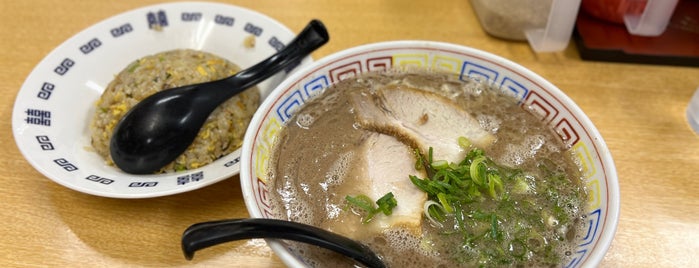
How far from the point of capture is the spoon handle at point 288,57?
4.46ft

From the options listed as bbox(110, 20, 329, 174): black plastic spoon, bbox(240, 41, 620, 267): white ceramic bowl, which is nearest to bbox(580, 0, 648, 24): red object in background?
bbox(240, 41, 620, 267): white ceramic bowl

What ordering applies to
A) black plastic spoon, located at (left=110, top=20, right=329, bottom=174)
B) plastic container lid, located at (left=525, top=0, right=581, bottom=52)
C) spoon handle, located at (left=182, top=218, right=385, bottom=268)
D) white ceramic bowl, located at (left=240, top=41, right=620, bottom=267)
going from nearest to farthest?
spoon handle, located at (left=182, top=218, right=385, bottom=268) → white ceramic bowl, located at (left=240, top=41, right=620, bottom=267) → black plastic spoon, located at (left=110, top=20, right=329, bottom=174) → plastic container lid, located at (left=525, top=0, right=581, bottom=52)

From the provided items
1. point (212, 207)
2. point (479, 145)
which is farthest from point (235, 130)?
point (479, 145)

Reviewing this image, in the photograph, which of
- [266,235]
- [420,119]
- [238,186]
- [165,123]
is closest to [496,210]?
[420,119]

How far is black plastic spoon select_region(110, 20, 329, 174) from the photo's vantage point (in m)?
1.23

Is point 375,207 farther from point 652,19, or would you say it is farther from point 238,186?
point 652,19

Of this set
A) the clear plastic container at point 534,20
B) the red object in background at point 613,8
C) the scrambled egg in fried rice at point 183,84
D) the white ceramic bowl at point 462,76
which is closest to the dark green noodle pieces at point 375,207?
the white ceramic bowl at point 462,76

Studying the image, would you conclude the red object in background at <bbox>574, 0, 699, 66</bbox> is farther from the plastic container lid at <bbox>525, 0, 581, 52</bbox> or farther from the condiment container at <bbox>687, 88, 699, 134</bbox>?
the condiment container at <bbox>687, 88, 699, 134</bbox>

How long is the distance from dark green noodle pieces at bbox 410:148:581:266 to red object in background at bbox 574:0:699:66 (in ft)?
2.59

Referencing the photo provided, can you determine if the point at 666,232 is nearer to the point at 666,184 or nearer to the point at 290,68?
the point at 666,184

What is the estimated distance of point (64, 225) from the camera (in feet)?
3.85

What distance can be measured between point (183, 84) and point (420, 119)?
2.20 feet

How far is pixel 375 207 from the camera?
0.96 m

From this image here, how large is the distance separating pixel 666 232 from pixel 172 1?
169 cm
